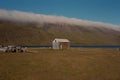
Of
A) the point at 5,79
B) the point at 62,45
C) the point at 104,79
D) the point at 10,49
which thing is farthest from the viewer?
the point at 62,45

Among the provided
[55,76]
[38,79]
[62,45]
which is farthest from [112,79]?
[62,45]

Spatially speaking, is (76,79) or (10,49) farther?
(10,49)

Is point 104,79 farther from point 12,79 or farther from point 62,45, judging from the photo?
point 62,45

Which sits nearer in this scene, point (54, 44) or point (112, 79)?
point (112, 79)

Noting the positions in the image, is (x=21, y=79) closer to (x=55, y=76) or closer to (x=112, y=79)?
(x=55, y=76)

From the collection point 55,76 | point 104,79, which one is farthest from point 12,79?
point 104,79

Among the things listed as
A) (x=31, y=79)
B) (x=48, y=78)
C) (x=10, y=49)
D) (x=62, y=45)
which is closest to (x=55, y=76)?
(x=48, y=78)

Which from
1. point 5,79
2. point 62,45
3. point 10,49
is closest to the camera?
point 5,79

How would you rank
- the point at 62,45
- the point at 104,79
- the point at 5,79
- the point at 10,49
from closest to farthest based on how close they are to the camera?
the point at 5,79
the point at 104,79
the point at 10,49
the point at 62,45

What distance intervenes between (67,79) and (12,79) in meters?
5.86

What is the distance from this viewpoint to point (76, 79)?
73.0ft

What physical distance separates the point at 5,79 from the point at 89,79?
900cm

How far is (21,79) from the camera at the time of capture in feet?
70.9

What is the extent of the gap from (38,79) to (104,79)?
7282 millimetres
